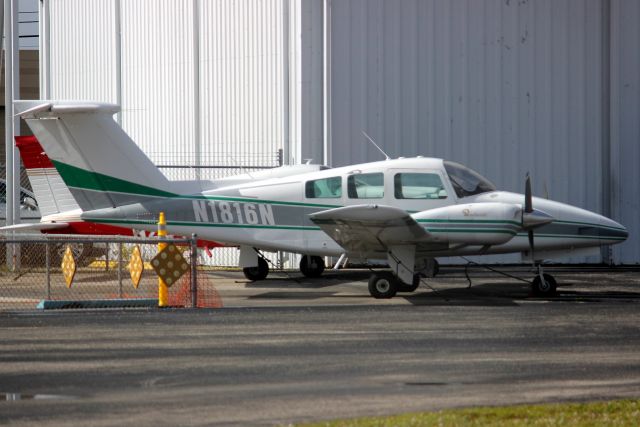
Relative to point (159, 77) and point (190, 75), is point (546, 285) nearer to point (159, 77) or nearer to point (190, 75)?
point (190, 75)

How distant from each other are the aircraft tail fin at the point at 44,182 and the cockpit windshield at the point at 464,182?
8.37 metres

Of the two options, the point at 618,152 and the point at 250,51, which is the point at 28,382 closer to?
the point at 250,51

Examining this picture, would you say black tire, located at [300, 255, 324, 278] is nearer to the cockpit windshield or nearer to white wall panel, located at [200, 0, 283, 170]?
white wall panel, located at [200, 0, 283, 170]

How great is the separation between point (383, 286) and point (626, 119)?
37.6 ft

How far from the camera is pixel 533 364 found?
10617 mm

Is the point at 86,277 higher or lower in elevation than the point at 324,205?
lower

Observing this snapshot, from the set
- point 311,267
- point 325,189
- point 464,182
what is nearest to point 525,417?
point 464,182

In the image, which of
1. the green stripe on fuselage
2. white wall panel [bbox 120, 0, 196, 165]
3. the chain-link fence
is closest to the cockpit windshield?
the chain-link fence

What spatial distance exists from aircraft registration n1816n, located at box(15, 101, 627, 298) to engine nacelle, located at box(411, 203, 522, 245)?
0.6 inches

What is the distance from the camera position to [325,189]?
19.0m

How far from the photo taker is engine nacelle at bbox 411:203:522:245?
17234 millimetres

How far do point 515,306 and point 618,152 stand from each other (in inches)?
450

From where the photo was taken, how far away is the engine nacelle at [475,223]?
679 inches

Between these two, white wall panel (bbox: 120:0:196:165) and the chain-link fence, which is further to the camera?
white wall panel (bbox: 120:0:196:165)
